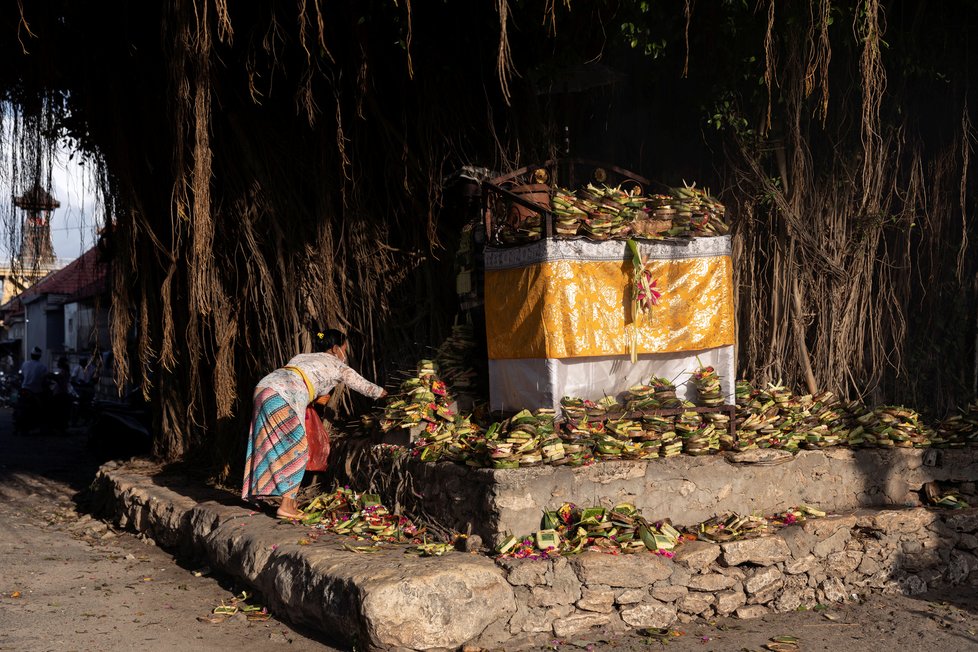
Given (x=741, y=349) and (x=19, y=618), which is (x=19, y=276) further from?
Result: (x=741, y=349)

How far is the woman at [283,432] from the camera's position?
5.00 meters

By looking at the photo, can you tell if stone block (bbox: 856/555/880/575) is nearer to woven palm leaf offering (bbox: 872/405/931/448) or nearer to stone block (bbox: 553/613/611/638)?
woven palm leaf offering (bbox: 872/405/931/448)

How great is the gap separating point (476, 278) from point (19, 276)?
3911 millimetres

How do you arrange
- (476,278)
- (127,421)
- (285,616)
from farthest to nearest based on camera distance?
(127,421) → (476,278) → (285,616)

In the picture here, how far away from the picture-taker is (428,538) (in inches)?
173

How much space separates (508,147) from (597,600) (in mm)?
3089

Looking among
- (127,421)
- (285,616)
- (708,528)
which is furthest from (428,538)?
(127,421)

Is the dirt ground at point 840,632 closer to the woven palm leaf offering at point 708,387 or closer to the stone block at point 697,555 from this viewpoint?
the stone block at point 697,555

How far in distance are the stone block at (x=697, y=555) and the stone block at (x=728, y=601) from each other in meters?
0.17

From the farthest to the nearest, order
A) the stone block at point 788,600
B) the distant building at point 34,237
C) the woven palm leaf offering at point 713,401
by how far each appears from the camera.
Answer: the distant building at point 34,237 → the woven palm leaf offering at point 713,401 → the stone block at point 788,600

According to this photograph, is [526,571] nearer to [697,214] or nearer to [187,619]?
[187,619]

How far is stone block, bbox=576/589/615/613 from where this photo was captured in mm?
3914

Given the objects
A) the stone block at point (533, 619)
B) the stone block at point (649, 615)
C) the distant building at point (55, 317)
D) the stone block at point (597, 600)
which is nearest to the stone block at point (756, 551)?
the stone block at point (649, 615)

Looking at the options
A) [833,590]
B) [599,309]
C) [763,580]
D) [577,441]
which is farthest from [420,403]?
[833,590]
